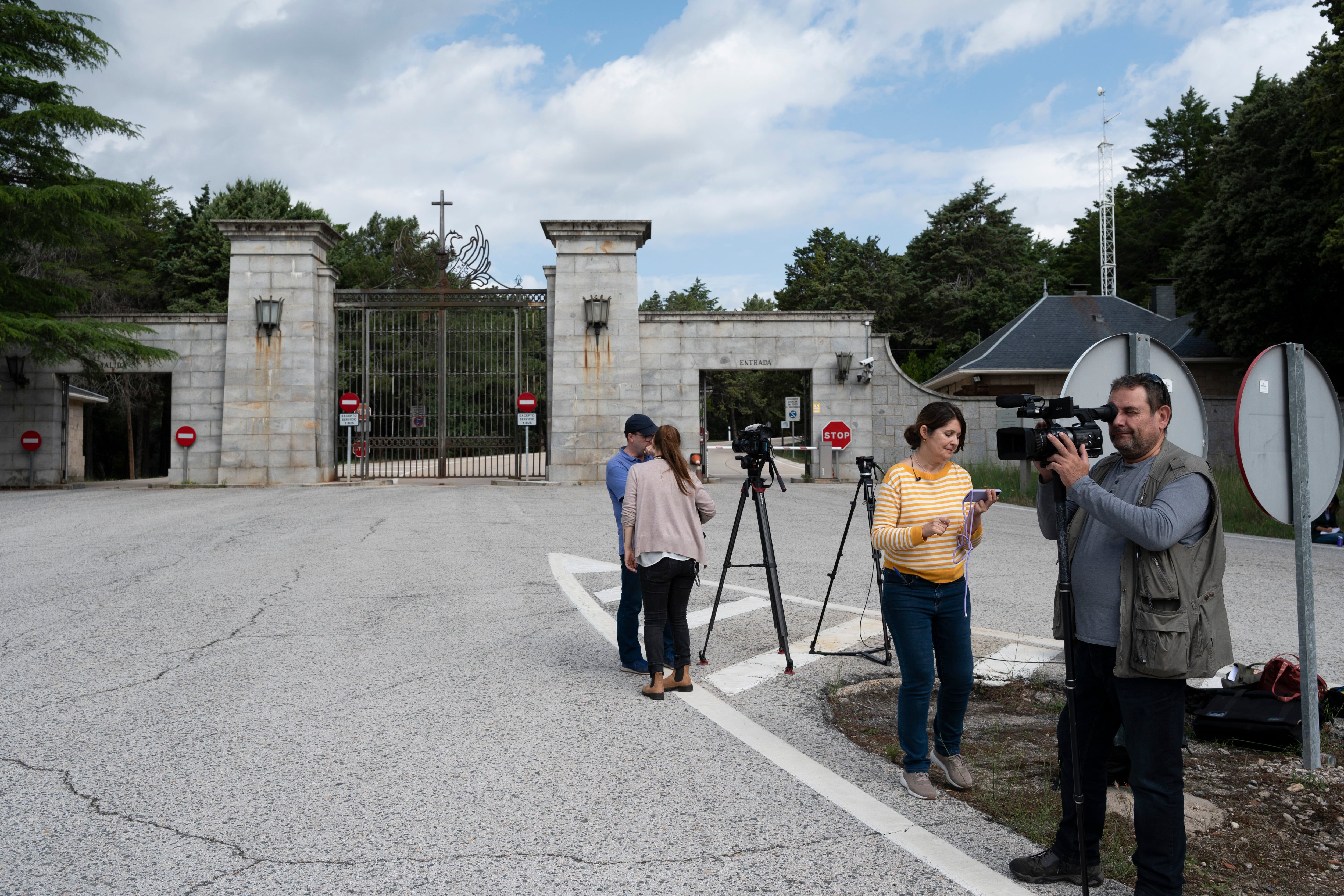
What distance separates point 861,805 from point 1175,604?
1514mm

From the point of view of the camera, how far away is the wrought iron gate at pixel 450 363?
24.2 meters

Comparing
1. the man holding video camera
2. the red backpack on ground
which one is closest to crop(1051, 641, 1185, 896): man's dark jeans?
the man holding video camera

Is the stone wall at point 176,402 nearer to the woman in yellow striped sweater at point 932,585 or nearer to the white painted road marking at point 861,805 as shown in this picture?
the white painted road marking at point 861,805

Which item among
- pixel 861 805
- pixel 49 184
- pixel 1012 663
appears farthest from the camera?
pixel 49 184

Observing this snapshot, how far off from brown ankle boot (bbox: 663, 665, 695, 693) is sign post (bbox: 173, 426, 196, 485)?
71.4 ft

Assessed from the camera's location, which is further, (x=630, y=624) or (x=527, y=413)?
(x=527, y=413)

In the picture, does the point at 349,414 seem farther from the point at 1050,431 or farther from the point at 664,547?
the point at 1050,431

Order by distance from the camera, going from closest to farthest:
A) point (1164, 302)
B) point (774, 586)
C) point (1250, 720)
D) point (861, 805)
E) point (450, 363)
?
point (861, 805)
point (1250, 720)
point (774, 586)
point (450, 363)
point (1164, 302)

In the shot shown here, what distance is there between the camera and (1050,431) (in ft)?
10.4

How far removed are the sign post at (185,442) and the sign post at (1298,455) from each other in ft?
80.2

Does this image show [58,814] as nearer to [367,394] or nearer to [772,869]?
[772,869]

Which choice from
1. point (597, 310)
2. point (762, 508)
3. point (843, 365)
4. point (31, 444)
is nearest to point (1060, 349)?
point (843, 365)

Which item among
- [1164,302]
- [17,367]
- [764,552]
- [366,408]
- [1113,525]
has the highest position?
[1164,302]

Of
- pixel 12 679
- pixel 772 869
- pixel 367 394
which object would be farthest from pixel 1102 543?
pixel 367 394
